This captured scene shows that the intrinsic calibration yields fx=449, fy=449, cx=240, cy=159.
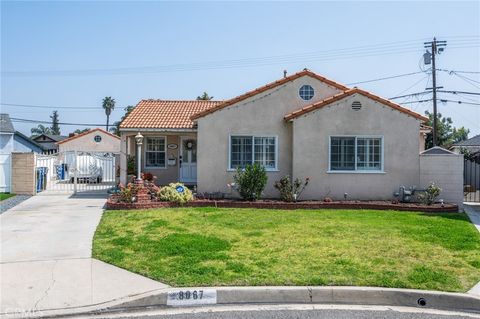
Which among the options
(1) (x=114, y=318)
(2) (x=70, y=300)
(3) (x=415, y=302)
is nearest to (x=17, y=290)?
(2) (x=70, y=300)

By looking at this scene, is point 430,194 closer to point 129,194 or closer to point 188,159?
point 129,194

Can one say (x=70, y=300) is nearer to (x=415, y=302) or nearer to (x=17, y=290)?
(x=17, y=290)

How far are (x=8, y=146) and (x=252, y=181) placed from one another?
18.6m

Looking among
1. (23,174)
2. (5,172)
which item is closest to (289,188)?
(23,174)

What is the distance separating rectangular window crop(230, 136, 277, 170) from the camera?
16.8m

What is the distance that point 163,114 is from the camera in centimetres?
2116

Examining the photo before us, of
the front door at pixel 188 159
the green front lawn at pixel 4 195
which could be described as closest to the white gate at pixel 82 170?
the green front lawn at pixel 4 195

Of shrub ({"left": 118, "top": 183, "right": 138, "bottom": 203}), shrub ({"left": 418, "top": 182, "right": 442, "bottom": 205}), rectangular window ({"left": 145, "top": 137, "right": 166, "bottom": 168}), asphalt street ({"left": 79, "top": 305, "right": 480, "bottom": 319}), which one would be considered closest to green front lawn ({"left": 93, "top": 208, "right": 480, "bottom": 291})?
asphalt street ({"left": 79, "top": 305, "right": 480, "bottom": 319})

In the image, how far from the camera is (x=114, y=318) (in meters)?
5.72

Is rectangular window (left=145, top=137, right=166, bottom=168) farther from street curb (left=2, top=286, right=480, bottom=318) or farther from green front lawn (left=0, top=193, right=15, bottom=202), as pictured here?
street curb (left=2, top=286, right=480, bottom=318)

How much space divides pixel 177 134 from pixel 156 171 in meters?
2.19

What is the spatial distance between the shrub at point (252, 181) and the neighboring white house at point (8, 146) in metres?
10.6

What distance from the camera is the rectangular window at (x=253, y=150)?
16844 mm

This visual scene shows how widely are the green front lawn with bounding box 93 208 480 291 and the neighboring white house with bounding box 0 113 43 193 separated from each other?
888 cm
